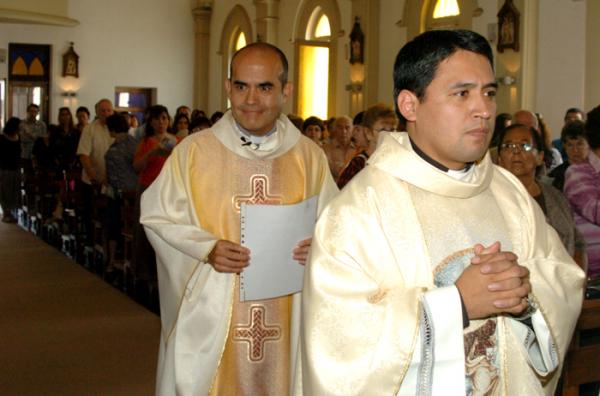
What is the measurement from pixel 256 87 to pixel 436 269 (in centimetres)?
154

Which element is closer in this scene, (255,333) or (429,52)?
(429,52)

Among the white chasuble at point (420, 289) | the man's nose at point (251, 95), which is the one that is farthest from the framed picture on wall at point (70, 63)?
the white chasuble at point (420, 289)

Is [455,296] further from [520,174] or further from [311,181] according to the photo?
[520,174]

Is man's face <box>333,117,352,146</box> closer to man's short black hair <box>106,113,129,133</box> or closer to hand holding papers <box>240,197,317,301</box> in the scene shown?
man's short black hair <box>106,113,129,133</box>

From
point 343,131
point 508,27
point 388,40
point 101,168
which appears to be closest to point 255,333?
point 343,131

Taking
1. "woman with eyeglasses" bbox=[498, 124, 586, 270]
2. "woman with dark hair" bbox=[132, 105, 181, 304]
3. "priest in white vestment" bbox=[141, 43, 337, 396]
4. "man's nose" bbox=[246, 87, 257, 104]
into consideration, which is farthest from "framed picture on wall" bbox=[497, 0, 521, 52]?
"man's nose" bbox=[246, 87, 257, 104]

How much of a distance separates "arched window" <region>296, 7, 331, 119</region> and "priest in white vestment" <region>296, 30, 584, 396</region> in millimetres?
15216

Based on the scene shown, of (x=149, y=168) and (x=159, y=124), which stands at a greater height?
(x=159, y=124)

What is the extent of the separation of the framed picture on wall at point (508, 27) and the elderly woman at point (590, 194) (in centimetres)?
726

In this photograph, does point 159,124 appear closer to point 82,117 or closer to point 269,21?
point 82,117

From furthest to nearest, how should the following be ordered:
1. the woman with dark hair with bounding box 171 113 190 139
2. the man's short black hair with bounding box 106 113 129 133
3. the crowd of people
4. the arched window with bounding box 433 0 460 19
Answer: the arched window with bounding box 433 0 460 19
the woman with dark hair with bounding box 171 113 190 139
the man's short black hair with bounding box 106 113 129 133
the crowd of people

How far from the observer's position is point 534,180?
14.5 feet

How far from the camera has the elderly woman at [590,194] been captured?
4.54m

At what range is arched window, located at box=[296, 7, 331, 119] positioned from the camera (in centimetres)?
1781
